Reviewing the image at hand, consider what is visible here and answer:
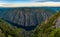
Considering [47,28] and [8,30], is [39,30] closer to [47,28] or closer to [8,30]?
[47,28]

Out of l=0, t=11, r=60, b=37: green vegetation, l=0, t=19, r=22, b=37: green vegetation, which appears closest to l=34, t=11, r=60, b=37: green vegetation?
l=0, t=11, r=60, b=37: green vegetation

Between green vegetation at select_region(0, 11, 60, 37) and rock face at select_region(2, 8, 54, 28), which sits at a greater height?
rock face at select_region(2, 8, 54, 28)

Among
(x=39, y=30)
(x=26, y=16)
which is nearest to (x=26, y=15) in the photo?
(x=26, y=16)

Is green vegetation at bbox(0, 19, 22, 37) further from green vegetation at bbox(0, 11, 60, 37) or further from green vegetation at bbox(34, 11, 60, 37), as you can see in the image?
green vegetation at bbox(34, 11, 60, 37)

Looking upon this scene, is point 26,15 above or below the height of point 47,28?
above

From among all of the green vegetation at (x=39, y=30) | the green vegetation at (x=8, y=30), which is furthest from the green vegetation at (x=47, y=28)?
the green vegetation at (x=8, y=30)

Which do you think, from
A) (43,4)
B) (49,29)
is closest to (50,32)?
(49,29)

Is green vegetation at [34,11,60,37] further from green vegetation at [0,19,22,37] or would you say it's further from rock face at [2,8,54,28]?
green vegetation at [0,19,22,37]
